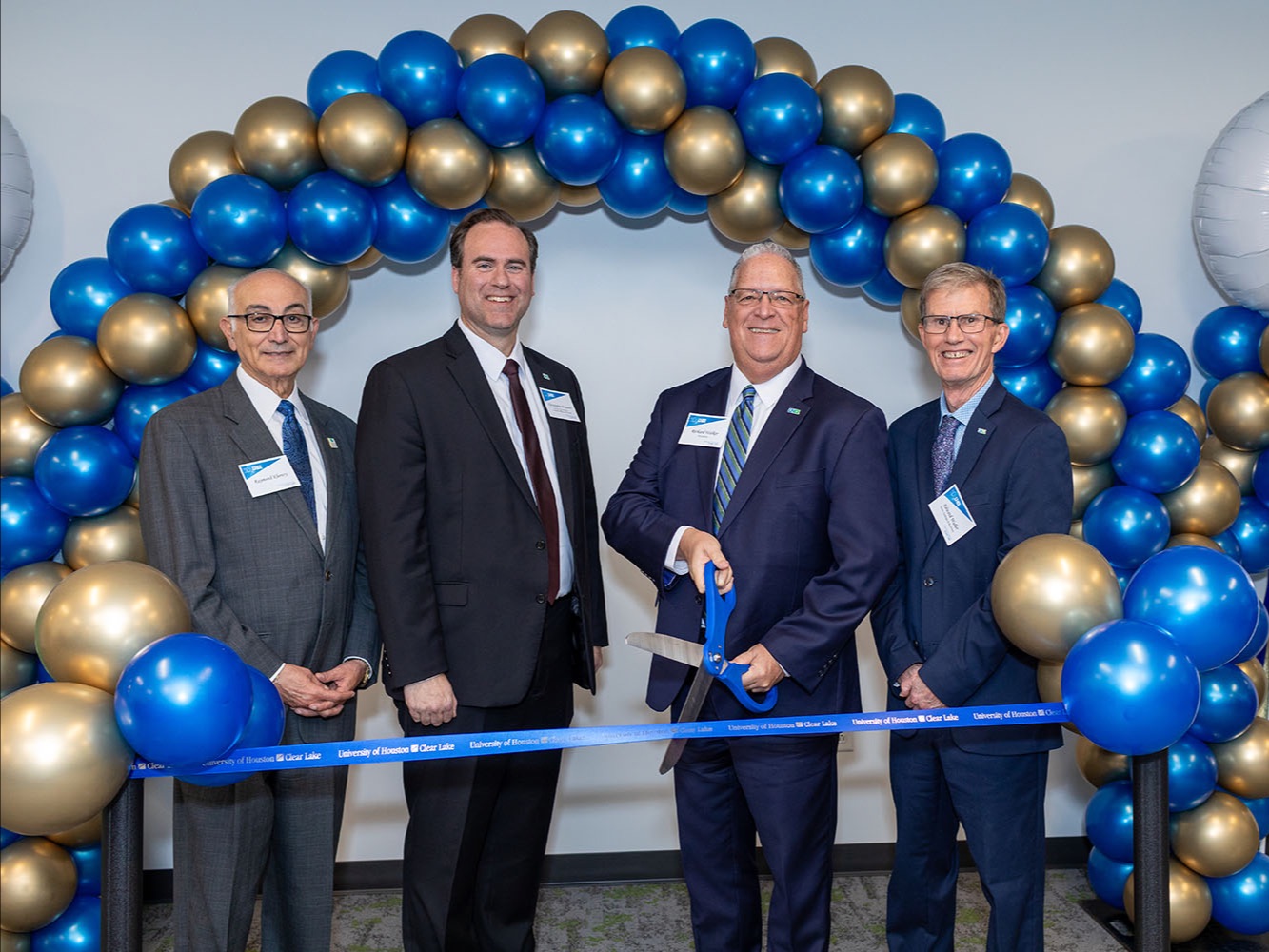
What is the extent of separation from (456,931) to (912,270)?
78.6 inches

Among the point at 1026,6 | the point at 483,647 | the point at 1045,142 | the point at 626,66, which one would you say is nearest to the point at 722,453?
the point at 483,647

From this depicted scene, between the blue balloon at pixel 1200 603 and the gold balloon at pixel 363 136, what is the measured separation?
6.62 feet

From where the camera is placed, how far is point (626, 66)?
276 cm

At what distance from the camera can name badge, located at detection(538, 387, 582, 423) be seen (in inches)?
101

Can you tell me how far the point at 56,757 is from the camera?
158 centimetres

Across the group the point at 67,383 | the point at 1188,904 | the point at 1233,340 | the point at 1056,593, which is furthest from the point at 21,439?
the point at 1233,340

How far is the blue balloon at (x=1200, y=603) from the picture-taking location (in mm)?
1852

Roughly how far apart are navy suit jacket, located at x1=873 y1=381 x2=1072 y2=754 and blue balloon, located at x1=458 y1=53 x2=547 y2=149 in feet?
4.30

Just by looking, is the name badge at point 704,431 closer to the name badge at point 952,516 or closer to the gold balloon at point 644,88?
the name badge at point 952,516

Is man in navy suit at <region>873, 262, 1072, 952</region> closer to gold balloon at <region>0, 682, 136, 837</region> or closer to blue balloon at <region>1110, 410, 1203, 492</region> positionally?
blue balloon at <region>1110, 410, 1203, 492</region>

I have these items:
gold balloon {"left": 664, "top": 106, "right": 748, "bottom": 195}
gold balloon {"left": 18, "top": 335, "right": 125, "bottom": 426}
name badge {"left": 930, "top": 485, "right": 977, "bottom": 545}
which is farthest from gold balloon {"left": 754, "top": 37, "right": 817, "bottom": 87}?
gold balloon {"left": 18, "top": 335, "right": 125, "bottom": 426}

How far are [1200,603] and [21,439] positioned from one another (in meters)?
2.76

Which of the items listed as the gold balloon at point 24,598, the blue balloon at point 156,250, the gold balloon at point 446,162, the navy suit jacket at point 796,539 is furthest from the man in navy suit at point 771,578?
the gold balloon at point 24,598

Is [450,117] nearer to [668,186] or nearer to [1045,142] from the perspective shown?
[668,186]
